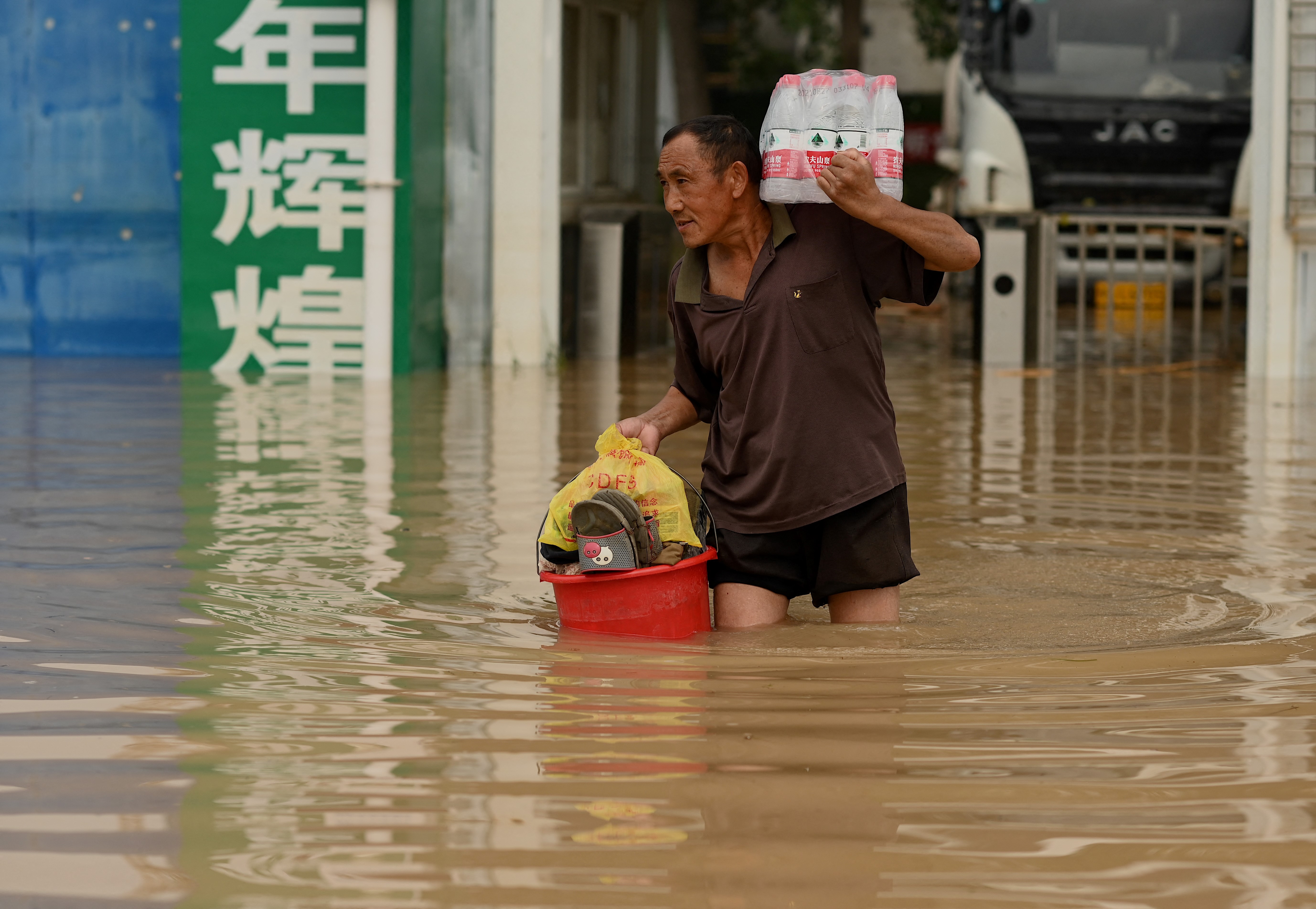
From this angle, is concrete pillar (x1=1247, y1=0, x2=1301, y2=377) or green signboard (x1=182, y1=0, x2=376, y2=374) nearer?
concrete pillar (x1=1247, y1=0, x2=1301, y2=377)

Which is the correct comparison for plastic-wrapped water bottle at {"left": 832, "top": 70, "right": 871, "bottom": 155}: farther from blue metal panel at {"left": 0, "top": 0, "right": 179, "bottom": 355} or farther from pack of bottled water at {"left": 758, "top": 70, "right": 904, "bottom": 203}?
blue metal panel at {"left": 0, "top": 0, "right": 179, "bottom": 355}

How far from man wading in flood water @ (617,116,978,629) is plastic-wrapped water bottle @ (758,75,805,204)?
60mm

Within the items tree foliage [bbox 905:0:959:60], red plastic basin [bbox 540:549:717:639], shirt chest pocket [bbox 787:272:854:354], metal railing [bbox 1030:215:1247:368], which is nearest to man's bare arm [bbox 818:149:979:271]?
shirt chest pocket [bbox 787:272:854:354]

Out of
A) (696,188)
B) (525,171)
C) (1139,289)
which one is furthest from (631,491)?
(1139,289)

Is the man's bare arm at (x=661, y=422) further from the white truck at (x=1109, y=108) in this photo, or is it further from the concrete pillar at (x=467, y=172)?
the white truck at (x=1109, y=108)

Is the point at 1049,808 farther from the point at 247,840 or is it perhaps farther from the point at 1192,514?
the point at 1192,514

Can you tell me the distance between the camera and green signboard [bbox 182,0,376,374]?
1309cm

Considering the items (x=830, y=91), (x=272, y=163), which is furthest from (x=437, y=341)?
(x=830, y=91)

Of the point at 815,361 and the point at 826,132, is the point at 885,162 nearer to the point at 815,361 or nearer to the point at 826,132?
the point at 826,132

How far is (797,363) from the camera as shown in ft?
14.7

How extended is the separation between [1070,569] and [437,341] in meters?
8.81

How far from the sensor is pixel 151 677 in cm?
415

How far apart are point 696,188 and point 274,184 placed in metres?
9.34

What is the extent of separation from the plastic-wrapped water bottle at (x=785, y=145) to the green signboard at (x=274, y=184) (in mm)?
8983
